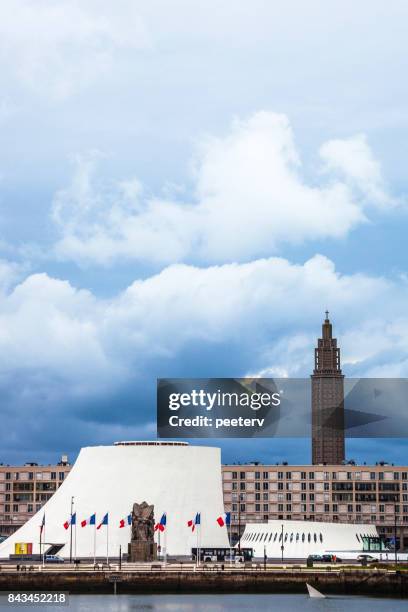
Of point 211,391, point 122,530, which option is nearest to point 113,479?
point 122,530

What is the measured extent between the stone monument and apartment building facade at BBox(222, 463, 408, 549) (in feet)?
181

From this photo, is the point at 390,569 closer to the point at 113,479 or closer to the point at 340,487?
the point at 113,479

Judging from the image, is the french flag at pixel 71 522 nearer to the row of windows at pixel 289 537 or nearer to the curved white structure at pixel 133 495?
the curved white structure at pixel 133 495

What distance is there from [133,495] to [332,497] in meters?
55.2

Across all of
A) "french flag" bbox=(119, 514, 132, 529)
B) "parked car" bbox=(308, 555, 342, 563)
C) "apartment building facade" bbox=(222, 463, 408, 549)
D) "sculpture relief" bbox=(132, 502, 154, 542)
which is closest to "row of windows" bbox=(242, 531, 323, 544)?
"parked car" bbox=(308, 555, 342, 563)

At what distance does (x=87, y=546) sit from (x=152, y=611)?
4964 cm

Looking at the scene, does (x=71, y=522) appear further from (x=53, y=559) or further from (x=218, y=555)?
(x=218, y=555)

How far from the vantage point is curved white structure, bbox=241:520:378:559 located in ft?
488

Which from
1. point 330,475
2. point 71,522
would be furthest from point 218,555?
point 330,475

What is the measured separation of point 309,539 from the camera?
14988cm

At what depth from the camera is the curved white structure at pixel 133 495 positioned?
5723 inches

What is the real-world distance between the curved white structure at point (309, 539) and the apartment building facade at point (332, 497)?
3905cm

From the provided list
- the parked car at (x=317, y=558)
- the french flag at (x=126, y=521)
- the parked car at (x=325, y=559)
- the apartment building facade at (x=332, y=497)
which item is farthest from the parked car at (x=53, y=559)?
the apartment building facade at (x=332, y=497)

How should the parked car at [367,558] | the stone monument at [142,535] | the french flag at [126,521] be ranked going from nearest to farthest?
the stone monument at [142,535] → the parked car at [367,558] → the french flag at [126,521]
